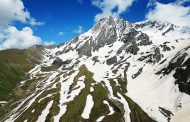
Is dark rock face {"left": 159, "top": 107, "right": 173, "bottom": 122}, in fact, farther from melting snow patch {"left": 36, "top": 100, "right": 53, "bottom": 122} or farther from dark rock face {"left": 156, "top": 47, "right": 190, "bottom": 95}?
melting snow patch {"left": 36, "top": 100, "right": 53, "bottom": 122}

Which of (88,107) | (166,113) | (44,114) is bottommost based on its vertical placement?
(166,113)

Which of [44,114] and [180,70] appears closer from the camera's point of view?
[44,114]

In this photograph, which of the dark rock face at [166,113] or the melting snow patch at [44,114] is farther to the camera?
the dark rock face at [166,113]

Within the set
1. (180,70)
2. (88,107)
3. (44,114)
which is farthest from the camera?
(180,70)

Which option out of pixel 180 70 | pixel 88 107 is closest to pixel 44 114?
pixel 88 107

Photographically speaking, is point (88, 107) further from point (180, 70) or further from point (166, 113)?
point (180, 70)

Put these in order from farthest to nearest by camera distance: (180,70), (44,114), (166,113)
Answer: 1. (180,70)
2. (166,113)
3. (44,114)

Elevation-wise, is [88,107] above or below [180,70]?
below

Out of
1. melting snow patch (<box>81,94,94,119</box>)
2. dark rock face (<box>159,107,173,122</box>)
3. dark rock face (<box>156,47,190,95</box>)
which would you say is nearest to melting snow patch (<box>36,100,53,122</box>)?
melting snow patch (<box>81,94,94,119</box>)

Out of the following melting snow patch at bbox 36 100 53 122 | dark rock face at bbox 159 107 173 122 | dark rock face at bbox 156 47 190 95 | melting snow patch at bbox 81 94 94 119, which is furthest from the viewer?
dark rock face at bbox 156 47 190 95

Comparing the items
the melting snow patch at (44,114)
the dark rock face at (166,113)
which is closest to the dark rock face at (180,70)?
the dark rock face at (166,113)

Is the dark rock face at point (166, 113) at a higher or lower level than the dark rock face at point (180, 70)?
lower

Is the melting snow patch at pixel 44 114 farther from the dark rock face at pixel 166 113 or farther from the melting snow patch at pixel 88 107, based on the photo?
the dark rock face at pixel 166 113

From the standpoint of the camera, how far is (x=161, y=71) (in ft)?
609
